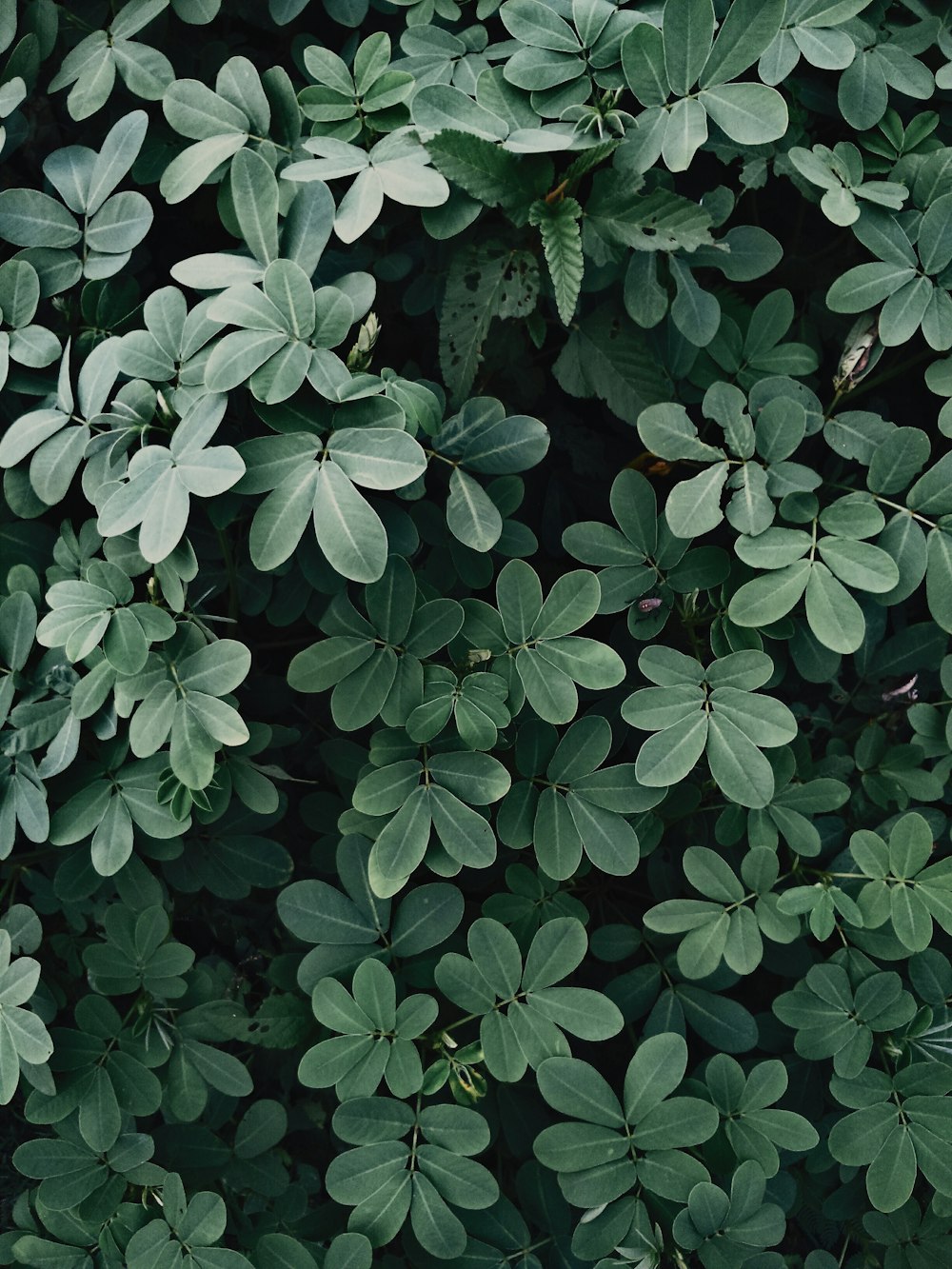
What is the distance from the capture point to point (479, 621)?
1.50 m

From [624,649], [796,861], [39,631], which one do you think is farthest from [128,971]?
[796,861]

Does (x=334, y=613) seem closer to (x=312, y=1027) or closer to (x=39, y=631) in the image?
(x=39, y=631)

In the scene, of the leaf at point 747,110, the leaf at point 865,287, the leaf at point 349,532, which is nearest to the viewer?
the leaf at point 349,532

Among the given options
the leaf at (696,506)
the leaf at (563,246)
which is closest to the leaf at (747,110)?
the leaf at (563,246)

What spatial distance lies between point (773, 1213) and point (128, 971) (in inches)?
38.7

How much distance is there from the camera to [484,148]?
137 centimetres

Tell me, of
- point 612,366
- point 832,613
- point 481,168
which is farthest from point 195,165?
point 832,613

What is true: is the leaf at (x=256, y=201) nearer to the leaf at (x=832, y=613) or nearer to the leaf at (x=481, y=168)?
the leaf at (x=481, y=168)

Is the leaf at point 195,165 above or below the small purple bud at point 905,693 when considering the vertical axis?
above

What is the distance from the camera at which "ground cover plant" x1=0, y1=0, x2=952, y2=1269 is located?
1.42 meters

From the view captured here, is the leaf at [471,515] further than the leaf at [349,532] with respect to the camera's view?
Yes

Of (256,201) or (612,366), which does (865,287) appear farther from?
(256,201)

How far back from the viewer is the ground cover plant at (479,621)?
1.42 meters

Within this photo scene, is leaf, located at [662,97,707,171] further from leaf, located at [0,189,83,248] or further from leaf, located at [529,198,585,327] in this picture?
leaf, located at [0,189,83,248]
